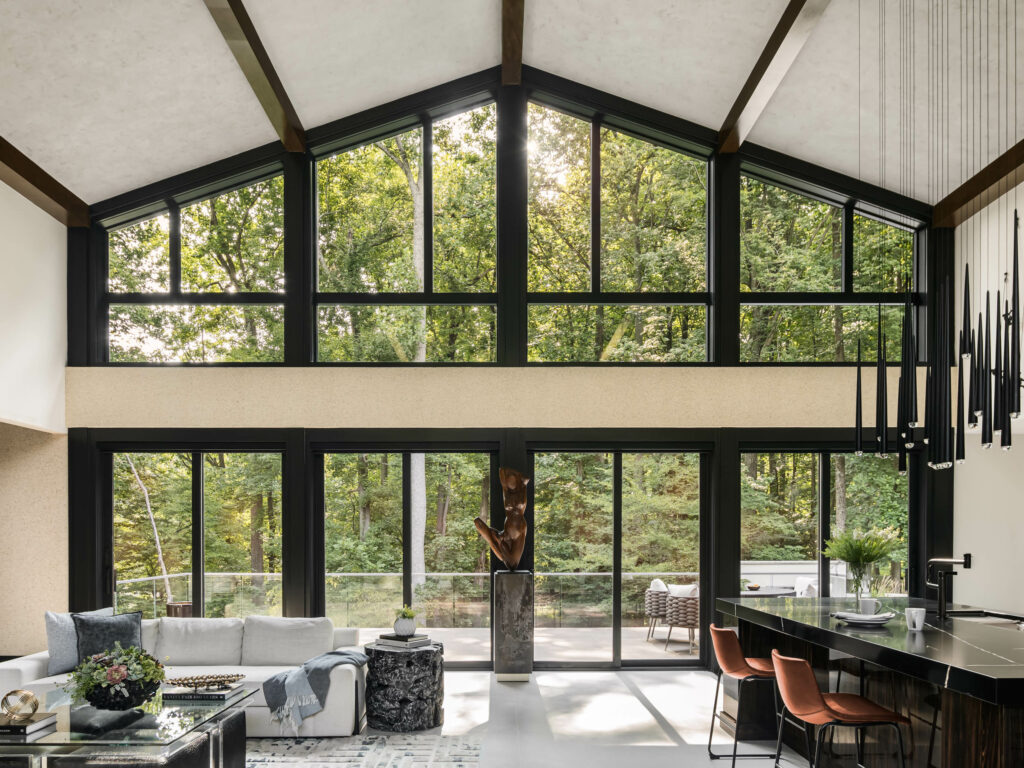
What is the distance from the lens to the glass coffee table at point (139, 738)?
14.5ft

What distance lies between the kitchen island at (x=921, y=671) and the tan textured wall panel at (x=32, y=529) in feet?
20.4

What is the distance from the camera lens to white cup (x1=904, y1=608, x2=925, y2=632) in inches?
184

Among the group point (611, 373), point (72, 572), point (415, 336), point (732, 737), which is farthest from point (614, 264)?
point (72, 572)

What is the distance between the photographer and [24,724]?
4.60m

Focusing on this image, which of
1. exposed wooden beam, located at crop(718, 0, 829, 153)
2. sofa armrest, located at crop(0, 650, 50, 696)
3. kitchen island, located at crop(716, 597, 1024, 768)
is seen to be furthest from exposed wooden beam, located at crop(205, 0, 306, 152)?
kitchen island, located at crop(716, 597, 1024, 768)

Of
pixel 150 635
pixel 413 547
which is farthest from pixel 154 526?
pixel 413 547

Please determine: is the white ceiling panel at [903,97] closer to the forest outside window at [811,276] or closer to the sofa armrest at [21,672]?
the forest outside window at [811,276]

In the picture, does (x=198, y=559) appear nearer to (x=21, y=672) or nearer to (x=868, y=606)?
(x=21, y=672)

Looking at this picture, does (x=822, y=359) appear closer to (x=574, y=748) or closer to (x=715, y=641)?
(x=715, y=641)

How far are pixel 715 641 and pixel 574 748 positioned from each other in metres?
1.28

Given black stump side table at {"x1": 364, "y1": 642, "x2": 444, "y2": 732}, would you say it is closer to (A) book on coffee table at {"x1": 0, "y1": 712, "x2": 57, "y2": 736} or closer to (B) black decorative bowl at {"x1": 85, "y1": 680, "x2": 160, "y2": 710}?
(B) black decorative bowl at {"x1": 85, "y1": 680, "x2": 160, "y2": 710}

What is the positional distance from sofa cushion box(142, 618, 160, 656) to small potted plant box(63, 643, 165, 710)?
1812 millimetres

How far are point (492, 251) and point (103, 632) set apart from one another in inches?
189

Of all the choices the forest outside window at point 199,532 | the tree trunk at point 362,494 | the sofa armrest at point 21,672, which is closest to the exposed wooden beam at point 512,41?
the tree trunk at point 362,494
